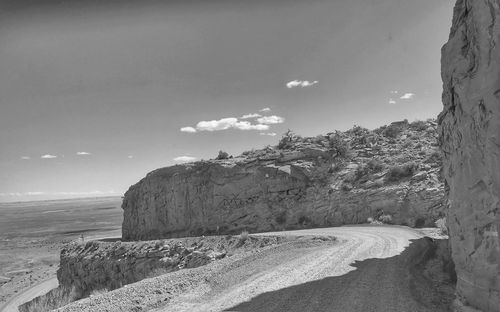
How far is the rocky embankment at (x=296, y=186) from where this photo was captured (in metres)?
27.8

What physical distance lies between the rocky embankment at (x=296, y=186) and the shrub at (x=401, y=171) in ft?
0.26

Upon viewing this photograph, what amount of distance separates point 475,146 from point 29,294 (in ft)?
150

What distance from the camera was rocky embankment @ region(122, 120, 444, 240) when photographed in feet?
91.4

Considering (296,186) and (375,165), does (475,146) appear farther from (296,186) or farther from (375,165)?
(296,186)

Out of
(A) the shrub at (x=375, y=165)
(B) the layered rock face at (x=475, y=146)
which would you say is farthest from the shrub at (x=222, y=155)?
(B) the layered rock face at (x=475, y=146)

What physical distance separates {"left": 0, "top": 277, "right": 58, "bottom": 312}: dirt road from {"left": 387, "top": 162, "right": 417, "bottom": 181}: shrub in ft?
126

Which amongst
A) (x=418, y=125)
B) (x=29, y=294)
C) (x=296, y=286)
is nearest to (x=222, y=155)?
(x=418, y=125)

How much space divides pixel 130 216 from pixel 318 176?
23.9 metres

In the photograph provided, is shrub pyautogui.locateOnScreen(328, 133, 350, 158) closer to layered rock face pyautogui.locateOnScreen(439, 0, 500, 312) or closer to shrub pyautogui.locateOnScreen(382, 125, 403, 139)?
shrub pyautogui.locateOnScreen(382, 125, 403, 139)

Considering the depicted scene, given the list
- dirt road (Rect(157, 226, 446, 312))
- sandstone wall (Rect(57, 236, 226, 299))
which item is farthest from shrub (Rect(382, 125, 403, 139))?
dirt road (Rect(157, 226, 446, 312))

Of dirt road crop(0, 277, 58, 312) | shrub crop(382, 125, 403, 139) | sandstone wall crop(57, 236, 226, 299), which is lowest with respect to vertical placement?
dirt road crop(0, 277, 58, 312)

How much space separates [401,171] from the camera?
92.7ft

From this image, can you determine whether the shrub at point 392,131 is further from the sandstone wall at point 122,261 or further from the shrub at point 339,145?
the sandstone wall at point 122,261

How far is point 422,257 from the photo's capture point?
13320 millimetres
